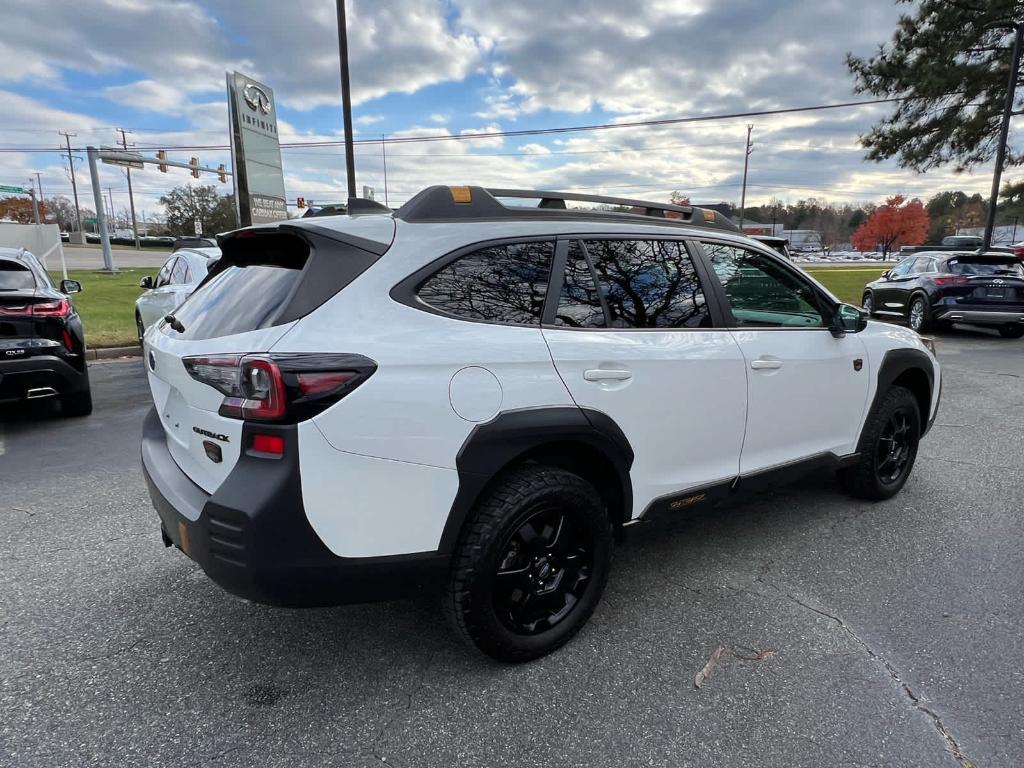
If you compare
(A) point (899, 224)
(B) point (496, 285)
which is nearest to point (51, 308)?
(B) point (496, 285)

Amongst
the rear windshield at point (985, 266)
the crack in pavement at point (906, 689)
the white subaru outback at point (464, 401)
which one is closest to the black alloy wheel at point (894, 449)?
the white subaru outback at point (464, 401)

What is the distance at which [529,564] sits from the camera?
95.2 inches

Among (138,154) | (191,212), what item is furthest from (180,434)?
(191,212)

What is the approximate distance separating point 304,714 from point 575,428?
4.55 ft

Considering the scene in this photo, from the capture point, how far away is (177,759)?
198 centimetres

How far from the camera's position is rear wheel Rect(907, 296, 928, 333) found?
39.7 feet

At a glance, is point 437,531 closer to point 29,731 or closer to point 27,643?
point 29,731

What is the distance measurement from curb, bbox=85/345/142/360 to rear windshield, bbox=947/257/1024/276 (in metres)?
14.5

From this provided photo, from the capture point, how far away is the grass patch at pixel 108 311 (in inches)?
401

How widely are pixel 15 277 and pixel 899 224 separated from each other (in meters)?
89.3

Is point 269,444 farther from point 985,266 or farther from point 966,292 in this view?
point 985,266

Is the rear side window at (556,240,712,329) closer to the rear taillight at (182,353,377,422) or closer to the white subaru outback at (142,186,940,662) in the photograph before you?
the white subaru outback at (142,186,940,662)

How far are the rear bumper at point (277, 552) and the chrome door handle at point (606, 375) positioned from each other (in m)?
0.87

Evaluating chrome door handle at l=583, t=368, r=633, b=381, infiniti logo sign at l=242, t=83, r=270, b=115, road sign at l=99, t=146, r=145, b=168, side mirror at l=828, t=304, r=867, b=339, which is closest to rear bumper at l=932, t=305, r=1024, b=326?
side mirror at l=828, t=304, r=867, b=339
